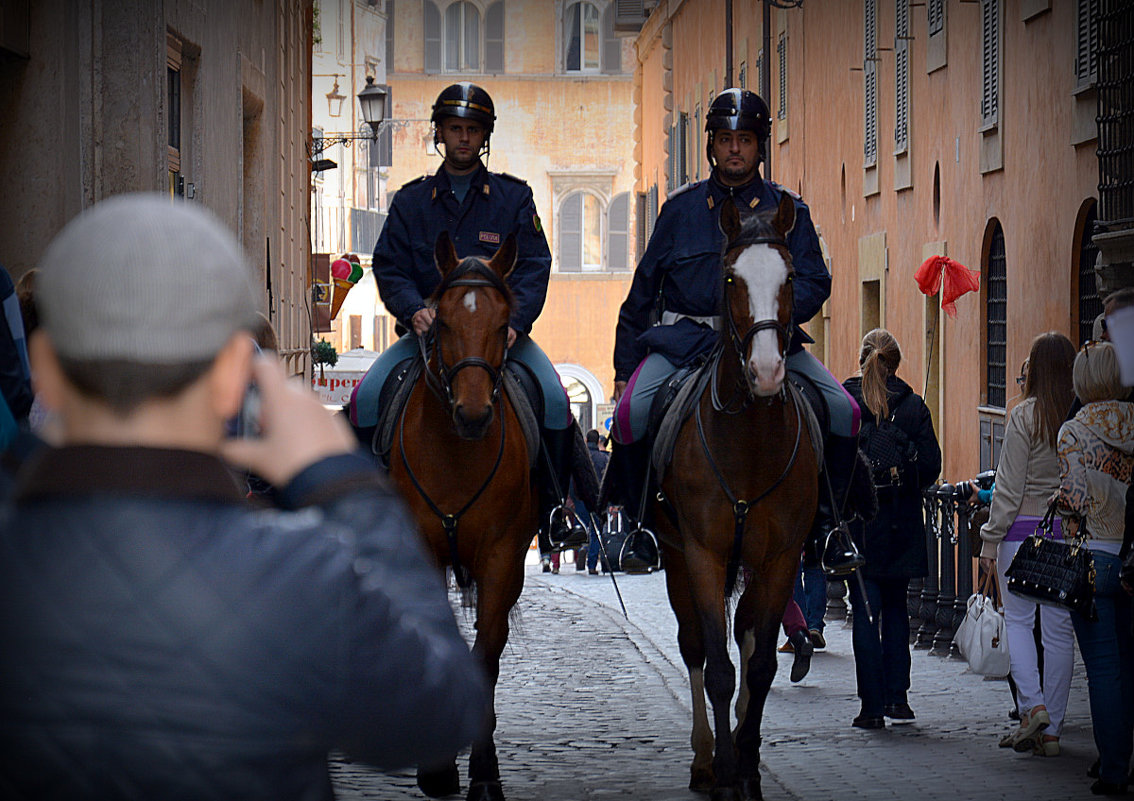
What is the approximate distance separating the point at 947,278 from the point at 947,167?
1957 mm

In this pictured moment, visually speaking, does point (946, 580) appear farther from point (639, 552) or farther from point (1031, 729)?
point (639, 552)

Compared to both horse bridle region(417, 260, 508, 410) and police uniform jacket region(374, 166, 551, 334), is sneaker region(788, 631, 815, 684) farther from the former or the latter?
horse bridle region(417, 260, 508, 410)

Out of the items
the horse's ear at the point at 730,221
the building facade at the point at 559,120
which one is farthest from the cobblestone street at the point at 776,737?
the building facade at the point at 559,120

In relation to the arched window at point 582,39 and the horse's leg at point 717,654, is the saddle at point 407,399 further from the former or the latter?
the arched window at point 582,39

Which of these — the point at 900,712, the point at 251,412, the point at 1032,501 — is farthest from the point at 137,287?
the point at 900,712

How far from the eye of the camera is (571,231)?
56.2 meters

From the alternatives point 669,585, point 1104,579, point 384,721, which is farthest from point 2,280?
point 384,721

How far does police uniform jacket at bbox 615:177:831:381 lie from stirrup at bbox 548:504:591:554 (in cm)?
79

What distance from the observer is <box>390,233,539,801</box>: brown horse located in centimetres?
698

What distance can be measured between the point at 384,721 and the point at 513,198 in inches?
260

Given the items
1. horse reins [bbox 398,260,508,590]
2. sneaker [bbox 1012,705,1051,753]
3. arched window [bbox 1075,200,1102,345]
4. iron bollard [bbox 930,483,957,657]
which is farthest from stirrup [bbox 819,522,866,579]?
arched window [bbox 1075,200,1102,345]

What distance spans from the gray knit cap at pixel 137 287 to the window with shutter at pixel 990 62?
54.9 ft

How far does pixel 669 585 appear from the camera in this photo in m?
8.29

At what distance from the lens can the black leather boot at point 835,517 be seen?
7.68 meters
